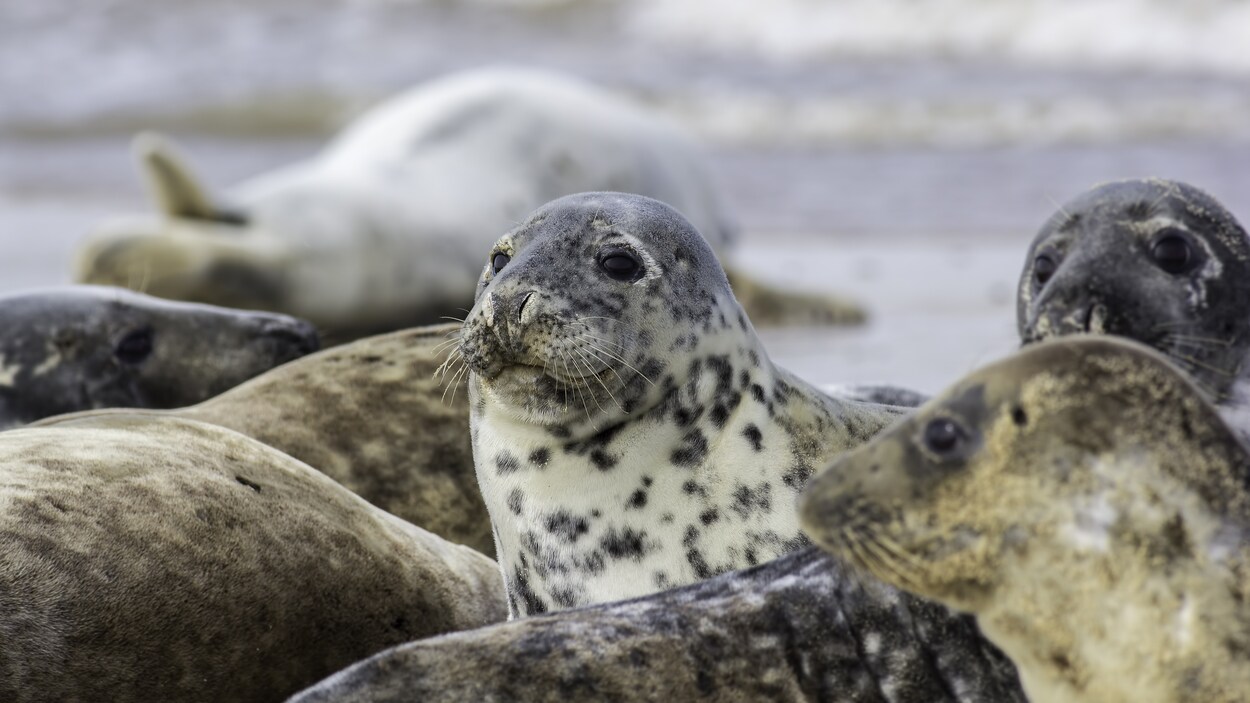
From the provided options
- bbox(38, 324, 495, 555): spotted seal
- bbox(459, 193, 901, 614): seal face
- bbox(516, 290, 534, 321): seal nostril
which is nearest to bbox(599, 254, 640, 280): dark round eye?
bbox(459, 193, 901, 614): seal face

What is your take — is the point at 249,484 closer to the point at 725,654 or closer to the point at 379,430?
the point at 379,430

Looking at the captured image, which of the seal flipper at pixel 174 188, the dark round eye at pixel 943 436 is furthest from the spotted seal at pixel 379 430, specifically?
the seal flipper at pixel 174 188

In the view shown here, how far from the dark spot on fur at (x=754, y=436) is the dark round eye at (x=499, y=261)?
56 centimetres

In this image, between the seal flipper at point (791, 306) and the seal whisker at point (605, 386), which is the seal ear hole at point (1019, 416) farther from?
the seal flipper at point (791, 306)

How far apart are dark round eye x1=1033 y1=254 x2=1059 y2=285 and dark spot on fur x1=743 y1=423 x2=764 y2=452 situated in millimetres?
695

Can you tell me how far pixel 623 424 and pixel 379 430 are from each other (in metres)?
1.02

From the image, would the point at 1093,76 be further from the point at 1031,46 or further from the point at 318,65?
the point at 318,65

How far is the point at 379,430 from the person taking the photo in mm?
4348

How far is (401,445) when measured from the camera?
14.2 feet

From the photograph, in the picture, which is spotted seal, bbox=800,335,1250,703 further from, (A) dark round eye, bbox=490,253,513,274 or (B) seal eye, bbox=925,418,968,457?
(A) dark round eye, bbox=490,253,513,274

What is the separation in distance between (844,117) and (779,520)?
1242 centimetres

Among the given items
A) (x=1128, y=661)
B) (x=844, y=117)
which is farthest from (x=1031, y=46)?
(x=1128, y=661)

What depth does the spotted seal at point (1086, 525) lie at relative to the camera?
2211mm

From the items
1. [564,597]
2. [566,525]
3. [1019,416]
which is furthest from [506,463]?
[1019,416]
